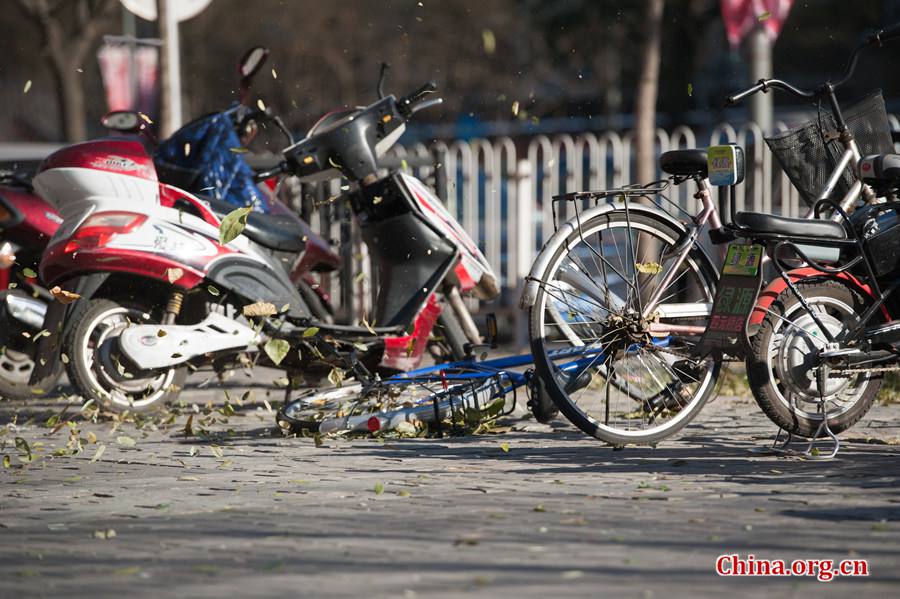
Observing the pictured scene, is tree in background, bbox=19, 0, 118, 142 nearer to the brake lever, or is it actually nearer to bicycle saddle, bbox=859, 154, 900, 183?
the brake lever

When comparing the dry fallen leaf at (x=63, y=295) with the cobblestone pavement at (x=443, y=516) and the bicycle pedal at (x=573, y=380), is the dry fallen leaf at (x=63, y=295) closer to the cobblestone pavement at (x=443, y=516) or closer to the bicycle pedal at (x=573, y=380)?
the cobblestone pavement at (x=443, y=516)

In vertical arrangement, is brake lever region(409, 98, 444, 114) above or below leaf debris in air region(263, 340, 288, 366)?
above

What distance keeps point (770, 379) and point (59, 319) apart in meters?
3.41

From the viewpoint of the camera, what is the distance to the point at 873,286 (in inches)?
215

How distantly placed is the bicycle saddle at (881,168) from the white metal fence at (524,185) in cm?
441

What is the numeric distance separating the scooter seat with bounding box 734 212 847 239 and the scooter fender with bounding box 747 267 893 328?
8.5 inches

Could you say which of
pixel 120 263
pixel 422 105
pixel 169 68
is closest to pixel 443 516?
pixel 120 263

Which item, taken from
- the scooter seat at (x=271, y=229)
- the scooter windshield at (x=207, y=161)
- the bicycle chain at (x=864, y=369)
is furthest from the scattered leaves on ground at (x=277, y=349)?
the bicycle chain at (x=864, y=369)

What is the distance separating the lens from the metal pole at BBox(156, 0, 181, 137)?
10.2 meters

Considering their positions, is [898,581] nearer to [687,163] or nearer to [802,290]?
[802,290]

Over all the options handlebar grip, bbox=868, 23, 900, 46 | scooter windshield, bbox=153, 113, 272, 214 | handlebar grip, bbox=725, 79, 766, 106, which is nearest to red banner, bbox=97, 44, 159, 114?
scooter windshield, bbox=153, 113, 272, 214

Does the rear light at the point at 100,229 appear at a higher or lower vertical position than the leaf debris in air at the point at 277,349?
higher

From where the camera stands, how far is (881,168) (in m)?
5.41

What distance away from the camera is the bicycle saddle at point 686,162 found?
560 cm
